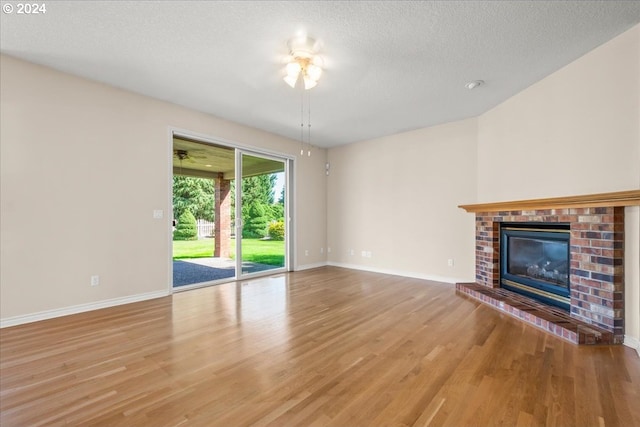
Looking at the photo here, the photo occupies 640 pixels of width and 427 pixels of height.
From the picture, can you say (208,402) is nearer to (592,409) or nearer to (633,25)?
(592,409)

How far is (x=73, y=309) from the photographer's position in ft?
10.4

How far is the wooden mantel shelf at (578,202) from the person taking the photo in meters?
2.28

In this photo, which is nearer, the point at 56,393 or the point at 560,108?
the point at 56,393

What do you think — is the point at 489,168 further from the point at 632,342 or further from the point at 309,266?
the point at 309,266

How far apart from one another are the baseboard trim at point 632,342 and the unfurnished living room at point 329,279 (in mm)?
13

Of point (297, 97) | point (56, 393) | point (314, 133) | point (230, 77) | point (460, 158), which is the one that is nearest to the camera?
point (56, 393)

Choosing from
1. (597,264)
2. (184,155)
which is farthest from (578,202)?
(184,155)

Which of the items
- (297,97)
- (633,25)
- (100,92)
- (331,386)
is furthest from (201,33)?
(633,25)

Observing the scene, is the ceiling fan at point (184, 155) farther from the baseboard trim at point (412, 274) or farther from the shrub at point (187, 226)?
the baseboard trim at point (412, 274)

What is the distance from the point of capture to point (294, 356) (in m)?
2.21

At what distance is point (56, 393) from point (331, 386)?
1.73m

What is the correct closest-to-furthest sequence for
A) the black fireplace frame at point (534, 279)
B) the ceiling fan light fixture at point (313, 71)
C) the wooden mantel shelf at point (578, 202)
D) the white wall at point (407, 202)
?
the wooden mantel shelf at point (578, 202) < the ceiling fan light fixture at point (313, 71) < the black fireplace frame at point (534, 279) < the white wall at point (407, 202)

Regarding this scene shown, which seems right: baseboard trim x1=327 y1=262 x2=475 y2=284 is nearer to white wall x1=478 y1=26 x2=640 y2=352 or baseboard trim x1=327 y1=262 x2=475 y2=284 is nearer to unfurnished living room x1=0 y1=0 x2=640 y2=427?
unfurnished living room x1=0 y1=0 x2=640 y2=427

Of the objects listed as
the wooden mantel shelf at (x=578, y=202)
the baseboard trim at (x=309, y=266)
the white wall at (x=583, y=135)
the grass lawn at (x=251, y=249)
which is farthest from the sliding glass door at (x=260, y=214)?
the white wall at (x=583, y=135)
